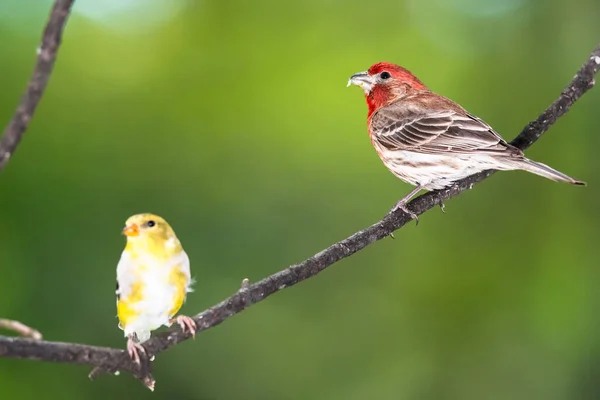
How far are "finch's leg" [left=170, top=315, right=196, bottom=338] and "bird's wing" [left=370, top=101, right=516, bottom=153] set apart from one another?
5.86 feet

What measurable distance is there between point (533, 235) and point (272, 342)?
5.34 ft

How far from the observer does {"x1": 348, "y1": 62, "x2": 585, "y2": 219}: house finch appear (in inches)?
99.8

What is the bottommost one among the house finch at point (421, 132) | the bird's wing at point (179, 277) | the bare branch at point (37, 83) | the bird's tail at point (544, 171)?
the bird's wing at point (179, 277)

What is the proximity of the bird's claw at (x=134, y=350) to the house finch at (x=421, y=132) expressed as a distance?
5.20 feet

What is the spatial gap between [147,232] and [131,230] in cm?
2

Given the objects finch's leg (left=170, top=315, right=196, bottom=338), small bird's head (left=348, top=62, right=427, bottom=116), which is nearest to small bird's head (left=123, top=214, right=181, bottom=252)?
finch's leg (left=170, top=315, right=196, bottom=338)

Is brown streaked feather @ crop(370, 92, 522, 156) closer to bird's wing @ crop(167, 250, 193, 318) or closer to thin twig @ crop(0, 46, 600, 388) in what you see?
thin twig @ crop(0, 46, 600, 388)

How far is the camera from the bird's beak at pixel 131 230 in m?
0.94

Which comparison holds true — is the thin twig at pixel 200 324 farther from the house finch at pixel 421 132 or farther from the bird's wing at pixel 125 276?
the house finch at pixel 421 132

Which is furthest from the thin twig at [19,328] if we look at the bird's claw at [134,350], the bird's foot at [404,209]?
the bird's foot at [404,209]

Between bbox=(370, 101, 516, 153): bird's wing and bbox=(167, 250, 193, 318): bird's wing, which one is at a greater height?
bbox=(370, 101, 516, 153): bird's wing

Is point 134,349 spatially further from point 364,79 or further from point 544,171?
point 364,79

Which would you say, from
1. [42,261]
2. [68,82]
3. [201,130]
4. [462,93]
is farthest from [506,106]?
[42,261]

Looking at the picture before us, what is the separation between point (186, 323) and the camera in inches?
39.0
